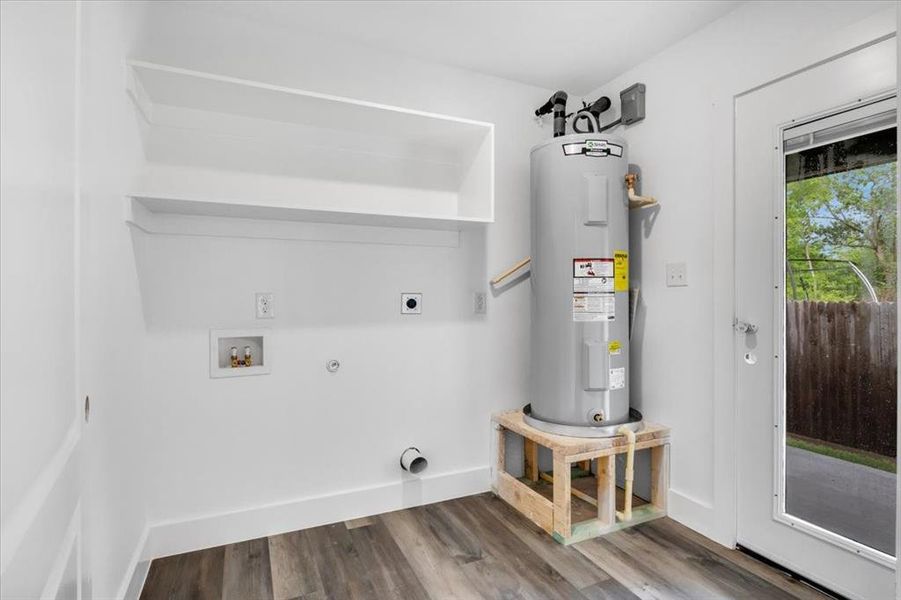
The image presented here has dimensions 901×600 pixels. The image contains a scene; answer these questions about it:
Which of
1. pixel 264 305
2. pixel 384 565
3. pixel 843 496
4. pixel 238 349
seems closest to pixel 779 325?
pixel 843 496

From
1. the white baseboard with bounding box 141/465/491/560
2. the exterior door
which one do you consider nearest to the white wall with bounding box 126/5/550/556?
the white baseboard with bounding box 141/465/491/560

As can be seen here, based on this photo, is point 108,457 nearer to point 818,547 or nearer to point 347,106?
point 347,106

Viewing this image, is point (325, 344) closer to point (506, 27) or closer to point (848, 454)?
point (506, 27)

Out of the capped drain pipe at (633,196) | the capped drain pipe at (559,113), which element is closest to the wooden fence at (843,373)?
the capped drain pipe at (633,196)

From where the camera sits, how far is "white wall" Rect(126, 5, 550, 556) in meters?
1.92

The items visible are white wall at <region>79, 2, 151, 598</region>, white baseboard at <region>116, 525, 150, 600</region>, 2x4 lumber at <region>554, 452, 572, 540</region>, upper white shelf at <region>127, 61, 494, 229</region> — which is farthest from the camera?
2x4 lumber at <region>554, 452, 572, 540</region>

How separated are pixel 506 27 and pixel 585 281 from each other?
1.23 metres

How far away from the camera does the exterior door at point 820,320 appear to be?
153 centimetres

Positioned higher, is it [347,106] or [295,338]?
[347,106]

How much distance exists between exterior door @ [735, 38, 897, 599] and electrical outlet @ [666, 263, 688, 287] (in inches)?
10.5

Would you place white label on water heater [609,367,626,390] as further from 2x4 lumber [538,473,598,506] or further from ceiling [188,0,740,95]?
ceiling [188,0,740,95]

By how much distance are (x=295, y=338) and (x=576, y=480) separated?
182 cm

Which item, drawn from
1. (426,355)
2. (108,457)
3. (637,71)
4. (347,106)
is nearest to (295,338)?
(426,355)

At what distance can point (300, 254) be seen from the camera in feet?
6.97
